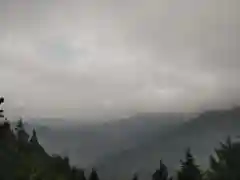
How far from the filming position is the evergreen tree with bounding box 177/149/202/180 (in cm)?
445

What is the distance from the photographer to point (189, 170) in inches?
179

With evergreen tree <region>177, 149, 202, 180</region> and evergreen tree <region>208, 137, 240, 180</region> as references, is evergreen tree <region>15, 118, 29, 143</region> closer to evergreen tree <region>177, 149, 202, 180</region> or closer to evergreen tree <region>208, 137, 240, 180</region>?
evergreen tree <region>177, 149, 202, 180</region>

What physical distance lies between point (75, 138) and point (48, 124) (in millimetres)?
412

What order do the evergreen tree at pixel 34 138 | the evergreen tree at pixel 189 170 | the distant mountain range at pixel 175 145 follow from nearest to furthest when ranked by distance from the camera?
1. the evergreen tree at pixel 189 170
2. the evergreen tree at pixel 34 138
3. the distant mountain range at pixel 175 145

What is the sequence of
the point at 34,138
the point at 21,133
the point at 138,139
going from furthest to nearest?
the point at 138,139 → the point at 34,138 → the point at 21,133

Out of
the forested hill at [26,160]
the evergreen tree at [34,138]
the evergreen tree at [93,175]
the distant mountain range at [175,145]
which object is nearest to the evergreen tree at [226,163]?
the distant mountain range at [175,145]

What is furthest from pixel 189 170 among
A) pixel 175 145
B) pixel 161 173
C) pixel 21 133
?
pixel 21 133

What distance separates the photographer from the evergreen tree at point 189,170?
445 cm

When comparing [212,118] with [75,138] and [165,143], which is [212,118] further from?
[75,138]

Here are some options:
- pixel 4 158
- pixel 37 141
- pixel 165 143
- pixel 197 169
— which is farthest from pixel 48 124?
pixel 197 169

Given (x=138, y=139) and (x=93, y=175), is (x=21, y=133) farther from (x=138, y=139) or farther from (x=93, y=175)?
(x=138, y=139)

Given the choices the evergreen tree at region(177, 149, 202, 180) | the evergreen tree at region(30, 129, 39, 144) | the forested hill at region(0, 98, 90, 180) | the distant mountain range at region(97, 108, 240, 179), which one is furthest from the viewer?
the distant mountain range at region(97, 108, 240, 179)

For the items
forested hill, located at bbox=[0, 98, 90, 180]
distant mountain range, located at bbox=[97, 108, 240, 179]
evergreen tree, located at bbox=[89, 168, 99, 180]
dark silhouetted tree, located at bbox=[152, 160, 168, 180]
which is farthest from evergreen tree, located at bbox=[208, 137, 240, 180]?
forested hill, located at bbox=[0, 98, 90, 180]

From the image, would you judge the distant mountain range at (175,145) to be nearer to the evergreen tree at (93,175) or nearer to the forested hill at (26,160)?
Answer: the evergreen tree at (93,175)
